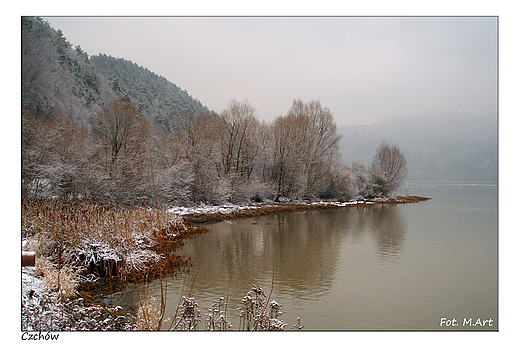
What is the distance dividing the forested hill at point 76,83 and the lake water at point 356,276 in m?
7.26

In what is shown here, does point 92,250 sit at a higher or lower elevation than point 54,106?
lower

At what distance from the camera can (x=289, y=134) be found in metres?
31.4

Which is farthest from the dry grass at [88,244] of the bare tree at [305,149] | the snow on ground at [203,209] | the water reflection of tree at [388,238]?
the bare tree at [305,149]

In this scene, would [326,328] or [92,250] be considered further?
[92,250]

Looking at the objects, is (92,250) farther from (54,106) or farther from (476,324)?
(54,106)

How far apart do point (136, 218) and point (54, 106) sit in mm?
21352

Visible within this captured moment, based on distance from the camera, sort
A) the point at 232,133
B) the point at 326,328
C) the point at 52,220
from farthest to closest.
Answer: the point at 232,133 → the point at 52,220 → the point at 326,328

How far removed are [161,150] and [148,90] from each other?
1821 inches

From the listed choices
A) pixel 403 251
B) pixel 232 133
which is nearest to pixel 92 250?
pixel 403 251

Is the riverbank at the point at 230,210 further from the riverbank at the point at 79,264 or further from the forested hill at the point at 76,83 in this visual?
the forested hill at the point at 76,83

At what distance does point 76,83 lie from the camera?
37.2m

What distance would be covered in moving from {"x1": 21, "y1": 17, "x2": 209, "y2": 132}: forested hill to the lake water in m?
7.26

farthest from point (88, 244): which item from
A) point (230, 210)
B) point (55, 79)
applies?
point (55, 79)

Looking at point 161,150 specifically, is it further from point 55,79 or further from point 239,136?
point 55,79
